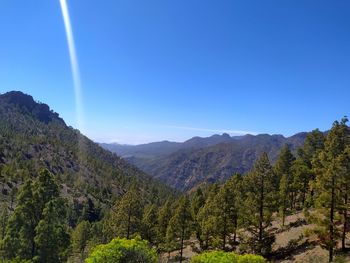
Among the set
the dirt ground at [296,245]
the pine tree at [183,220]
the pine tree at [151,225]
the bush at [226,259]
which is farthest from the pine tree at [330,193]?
the pine tree at [151,225]

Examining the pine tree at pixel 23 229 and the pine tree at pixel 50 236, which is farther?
the pine tree at pixel 23 229

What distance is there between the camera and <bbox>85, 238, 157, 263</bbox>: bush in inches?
939

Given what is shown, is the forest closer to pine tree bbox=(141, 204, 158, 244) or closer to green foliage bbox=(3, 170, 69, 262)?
green foliage bbox=(3, 170, 69, 262)

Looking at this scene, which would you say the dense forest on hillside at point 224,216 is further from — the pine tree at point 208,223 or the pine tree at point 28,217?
the pine tree at point 208,223

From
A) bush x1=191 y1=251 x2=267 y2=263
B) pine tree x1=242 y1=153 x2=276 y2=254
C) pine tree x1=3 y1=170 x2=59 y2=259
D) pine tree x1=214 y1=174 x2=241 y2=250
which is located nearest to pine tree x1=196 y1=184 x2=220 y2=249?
pine tree x1=214 y1=174 x2=241 y2=250

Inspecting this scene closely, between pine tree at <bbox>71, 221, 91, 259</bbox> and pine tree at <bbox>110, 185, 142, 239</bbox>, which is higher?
pine tree at <bbox>110, 185, 142, 239</bbox>

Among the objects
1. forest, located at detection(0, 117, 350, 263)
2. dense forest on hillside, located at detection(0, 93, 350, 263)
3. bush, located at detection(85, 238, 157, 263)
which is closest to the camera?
bush, located at detection(85, 238, 157, 263)

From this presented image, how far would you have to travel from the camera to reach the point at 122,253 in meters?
24.1

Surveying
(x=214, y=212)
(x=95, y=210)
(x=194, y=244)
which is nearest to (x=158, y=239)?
(x=194, y=244)

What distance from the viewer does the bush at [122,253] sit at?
78.3ft

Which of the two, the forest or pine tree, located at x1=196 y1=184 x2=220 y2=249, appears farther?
pine tree, located at x1=196 y1=184 x2=220 y2=249

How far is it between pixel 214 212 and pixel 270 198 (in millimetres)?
11591

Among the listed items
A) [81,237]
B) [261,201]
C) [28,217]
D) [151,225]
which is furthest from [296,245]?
[81,237]

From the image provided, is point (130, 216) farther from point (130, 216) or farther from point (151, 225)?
point (151, 225)
